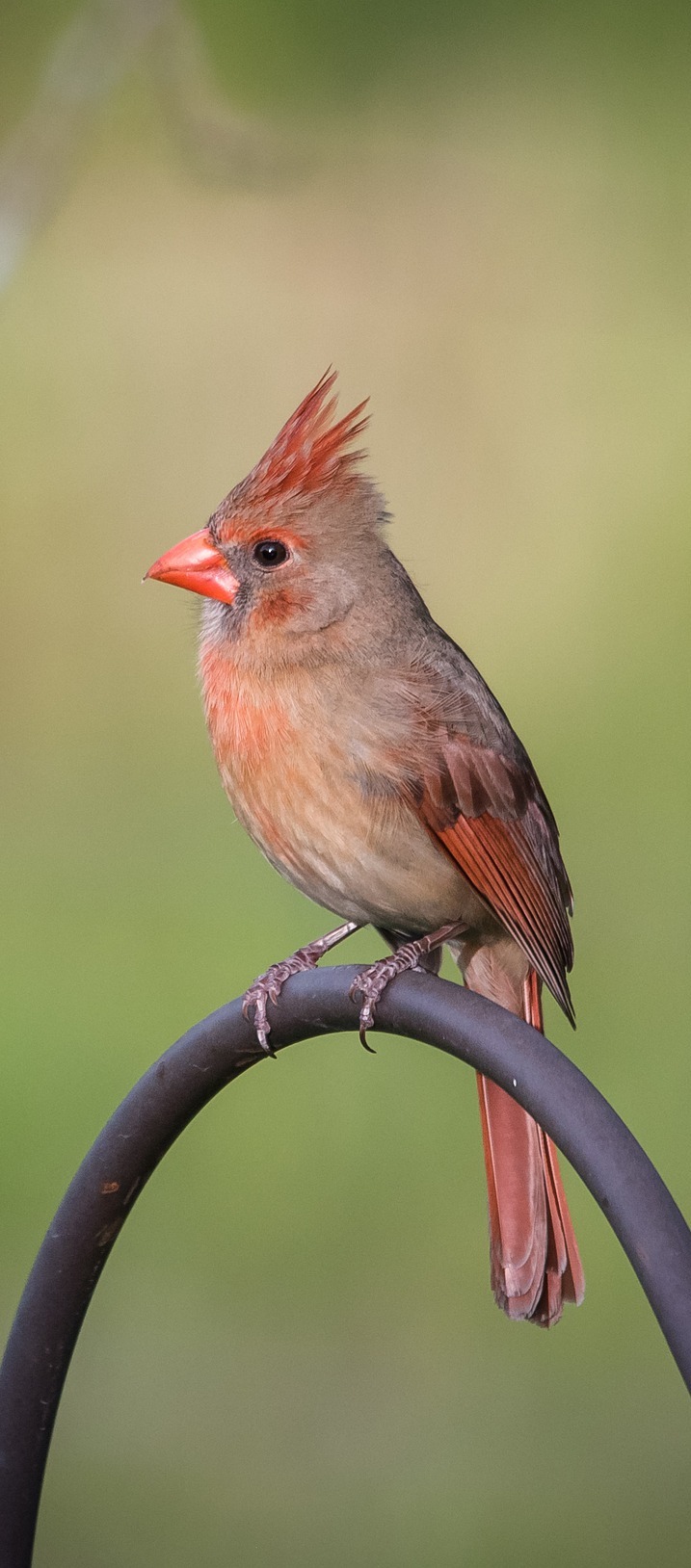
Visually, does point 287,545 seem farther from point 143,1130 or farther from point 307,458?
point 143,1130

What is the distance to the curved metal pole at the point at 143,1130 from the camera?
955 millimetres

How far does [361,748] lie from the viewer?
4.35ft

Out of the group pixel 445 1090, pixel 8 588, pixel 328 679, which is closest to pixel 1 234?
pixel 8 588

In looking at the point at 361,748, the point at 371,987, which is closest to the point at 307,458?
the point at 361,748

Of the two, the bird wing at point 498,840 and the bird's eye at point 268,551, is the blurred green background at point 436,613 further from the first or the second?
the bird's eye at point 268,551

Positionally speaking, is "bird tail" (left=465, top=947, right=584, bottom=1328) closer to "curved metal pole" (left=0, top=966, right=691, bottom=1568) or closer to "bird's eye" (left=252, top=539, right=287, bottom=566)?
"curved metal pole" (left=0, top=966, right=691, bottom=1568)

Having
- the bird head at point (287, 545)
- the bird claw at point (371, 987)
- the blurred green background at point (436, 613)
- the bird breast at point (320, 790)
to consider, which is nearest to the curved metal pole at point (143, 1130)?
the bird claw at point (371, 987)

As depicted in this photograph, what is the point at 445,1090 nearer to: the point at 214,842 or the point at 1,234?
the point at 214,842

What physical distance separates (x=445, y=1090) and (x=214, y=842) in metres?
0.62

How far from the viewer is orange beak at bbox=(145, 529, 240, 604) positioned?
137 centimetres

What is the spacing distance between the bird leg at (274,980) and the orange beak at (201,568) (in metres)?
0.30

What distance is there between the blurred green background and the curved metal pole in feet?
5.03

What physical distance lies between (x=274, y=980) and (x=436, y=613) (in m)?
1.92

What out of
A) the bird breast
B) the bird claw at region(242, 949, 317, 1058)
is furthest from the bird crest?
the bird claw at region(242, 949, 317, 1058)
